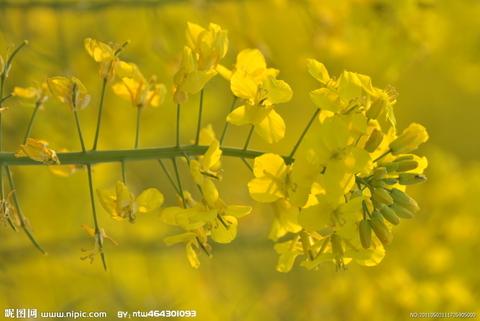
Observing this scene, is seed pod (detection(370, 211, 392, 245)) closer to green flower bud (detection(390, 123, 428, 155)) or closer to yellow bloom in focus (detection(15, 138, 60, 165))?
green flower bud (detection(390, 123, 428, 155))

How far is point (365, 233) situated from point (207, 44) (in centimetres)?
45

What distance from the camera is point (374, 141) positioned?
1426 millimetres

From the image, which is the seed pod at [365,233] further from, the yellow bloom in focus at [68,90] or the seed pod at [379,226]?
the yellow bloom in focus at [68,90]

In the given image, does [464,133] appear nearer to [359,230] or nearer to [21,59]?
[21,59]

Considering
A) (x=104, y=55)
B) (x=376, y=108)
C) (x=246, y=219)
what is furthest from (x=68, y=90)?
(x=246, y=219)

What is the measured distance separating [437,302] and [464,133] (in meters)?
3.38

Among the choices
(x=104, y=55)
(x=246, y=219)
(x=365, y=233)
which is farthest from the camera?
(x=246, y=219)

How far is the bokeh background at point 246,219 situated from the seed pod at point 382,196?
1.10 meters

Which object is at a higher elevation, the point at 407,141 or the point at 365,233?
the point at 407,141

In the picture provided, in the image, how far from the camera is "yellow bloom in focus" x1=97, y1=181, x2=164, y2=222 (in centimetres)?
147

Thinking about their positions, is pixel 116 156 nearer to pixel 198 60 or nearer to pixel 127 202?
pixel 127 202

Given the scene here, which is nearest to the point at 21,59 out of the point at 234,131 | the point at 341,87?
the point at 341,87

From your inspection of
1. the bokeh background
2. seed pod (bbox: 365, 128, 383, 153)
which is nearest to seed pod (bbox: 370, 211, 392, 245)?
Answer: seed pod (bbox: 365, 128, 383, 153)

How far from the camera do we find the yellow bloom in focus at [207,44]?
155 cm
